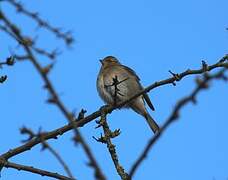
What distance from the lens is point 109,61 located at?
11.9 m

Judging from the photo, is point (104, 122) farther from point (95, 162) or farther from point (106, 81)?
point (106, 81)

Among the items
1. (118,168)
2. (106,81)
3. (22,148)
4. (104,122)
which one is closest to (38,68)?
(118,168)

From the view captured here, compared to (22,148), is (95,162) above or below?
below

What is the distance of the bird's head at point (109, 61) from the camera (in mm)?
11583

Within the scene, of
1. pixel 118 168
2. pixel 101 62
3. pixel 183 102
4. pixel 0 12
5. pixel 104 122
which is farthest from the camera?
pixel 101 62

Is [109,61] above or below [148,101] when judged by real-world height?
above

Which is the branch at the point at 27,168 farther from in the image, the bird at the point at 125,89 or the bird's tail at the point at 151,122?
the bird's tail at the point at 151,122

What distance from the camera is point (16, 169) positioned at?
3.89 meters

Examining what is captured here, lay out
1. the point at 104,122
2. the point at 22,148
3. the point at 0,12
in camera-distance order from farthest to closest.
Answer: the point at 104,122
the point at 22,148
the point at 0,12

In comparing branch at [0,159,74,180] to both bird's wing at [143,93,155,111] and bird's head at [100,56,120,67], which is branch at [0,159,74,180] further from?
bird's head at [100,56,120,67]

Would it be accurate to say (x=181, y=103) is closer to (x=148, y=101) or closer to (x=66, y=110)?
(x=66, y=110)

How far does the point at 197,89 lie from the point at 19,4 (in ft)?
6.11

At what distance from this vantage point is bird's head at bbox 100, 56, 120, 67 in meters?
11.6

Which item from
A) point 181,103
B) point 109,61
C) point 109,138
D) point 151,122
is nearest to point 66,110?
point 181,103
